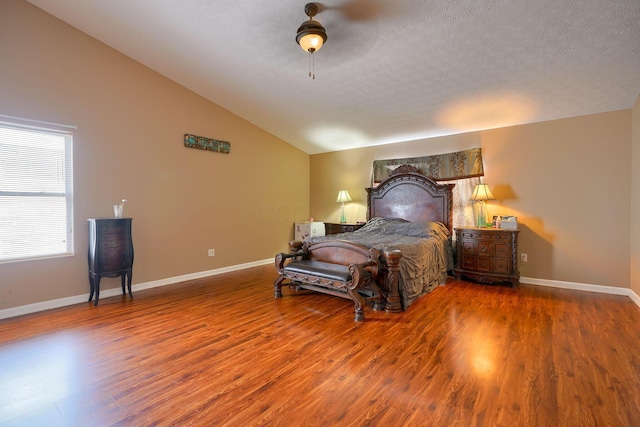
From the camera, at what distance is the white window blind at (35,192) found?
3180 mm

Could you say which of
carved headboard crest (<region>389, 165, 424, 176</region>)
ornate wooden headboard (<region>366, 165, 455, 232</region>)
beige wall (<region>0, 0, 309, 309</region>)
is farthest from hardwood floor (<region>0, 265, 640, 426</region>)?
carved headboard crest (<region>389, 165, 424, 176</region>)

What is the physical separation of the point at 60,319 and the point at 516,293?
5.34m

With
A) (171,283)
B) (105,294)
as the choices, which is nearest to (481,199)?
(171,283)

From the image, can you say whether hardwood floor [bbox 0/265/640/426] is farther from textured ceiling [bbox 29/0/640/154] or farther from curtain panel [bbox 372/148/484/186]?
textured ceiling [bbox 29/0/640/154]

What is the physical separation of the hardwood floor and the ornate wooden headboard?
1833mm

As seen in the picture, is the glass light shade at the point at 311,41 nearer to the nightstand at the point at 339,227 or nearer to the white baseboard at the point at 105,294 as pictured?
the nightstand at the point at 339,227

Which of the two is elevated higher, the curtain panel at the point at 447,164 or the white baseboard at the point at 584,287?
the curtain panel at the point at 447,164

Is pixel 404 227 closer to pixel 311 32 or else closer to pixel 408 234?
pixel 408 234

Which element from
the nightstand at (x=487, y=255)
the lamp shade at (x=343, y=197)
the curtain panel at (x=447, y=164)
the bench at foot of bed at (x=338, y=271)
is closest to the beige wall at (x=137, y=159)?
the lamp shade at (x=343, y=197)

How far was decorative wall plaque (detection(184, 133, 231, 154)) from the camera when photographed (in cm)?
468

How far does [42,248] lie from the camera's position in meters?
3.40

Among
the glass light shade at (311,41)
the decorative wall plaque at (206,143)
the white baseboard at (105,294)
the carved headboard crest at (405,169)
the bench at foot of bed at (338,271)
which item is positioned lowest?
the white baseboard at (105,294)

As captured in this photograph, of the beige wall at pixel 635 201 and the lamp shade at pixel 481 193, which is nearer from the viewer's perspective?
the beige wall at pixel 635 201

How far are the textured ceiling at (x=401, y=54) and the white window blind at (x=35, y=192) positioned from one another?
146 cm
